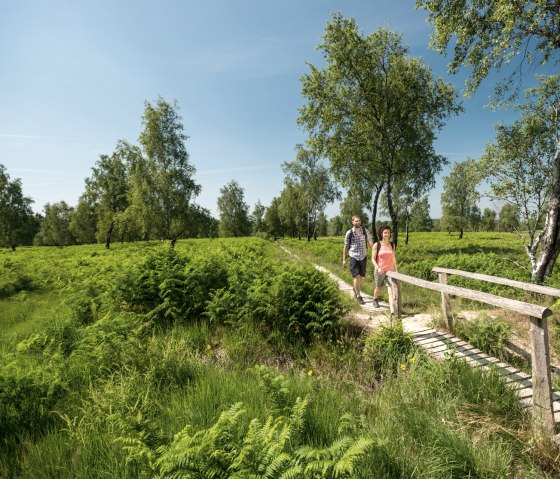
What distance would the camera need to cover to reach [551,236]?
8.65m

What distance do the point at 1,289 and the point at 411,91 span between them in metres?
24.4

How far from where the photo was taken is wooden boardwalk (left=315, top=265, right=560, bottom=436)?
3602mm

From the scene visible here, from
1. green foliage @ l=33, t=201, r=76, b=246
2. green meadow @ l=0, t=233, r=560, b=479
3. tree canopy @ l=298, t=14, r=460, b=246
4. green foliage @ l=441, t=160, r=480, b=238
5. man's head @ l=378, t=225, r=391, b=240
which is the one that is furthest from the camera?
green foliage @ l=33, t=201, r=76, b=246

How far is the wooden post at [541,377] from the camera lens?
9.86 feet

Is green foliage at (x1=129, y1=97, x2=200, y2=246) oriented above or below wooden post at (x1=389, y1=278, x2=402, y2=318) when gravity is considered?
above

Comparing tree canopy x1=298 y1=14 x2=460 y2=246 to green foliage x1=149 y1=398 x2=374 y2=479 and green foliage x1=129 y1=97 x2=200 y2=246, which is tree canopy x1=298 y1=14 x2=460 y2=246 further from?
green foliage x1=149 y1=398 x2=374 y2=479

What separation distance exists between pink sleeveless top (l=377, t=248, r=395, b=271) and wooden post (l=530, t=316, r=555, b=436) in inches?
172

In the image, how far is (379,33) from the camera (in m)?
17.3

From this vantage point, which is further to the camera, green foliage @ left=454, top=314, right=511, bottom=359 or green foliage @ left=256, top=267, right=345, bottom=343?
green foliage @ left=256, top=267, right=345, bottom=343

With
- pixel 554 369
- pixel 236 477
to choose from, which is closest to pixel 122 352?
pixel 236 477

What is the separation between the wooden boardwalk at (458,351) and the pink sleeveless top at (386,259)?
1218 millimetres

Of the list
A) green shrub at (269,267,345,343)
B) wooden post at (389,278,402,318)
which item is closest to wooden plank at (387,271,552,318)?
wooden post at (389,278,402,318)

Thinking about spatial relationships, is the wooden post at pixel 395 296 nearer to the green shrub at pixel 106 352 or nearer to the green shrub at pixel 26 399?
the green shrub at pixel 106 352

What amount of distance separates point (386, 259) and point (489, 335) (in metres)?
2.97
